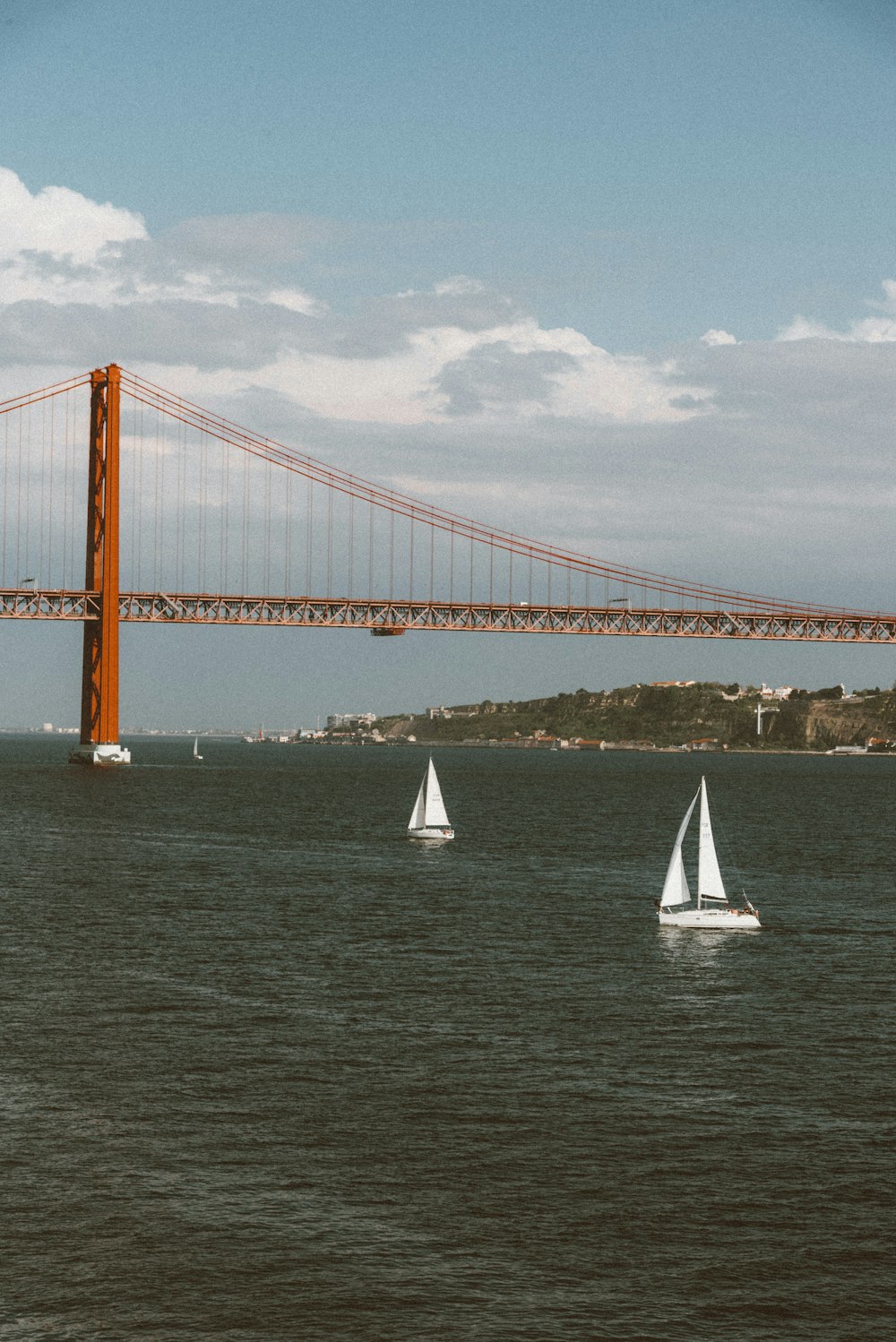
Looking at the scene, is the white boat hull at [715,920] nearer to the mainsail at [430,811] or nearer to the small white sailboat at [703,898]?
the small white sailboat at [703,898]

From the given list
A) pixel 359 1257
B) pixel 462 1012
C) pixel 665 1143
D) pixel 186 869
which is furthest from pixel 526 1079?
pixel 186 869

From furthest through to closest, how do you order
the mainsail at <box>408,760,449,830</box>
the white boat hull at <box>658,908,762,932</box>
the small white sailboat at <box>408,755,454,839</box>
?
the mainsail at <box>408,760,449,830</box> → the small white sailboat at <box>408,755,454,839</box> → the white boat hull at <box>658,908,762,932</box>

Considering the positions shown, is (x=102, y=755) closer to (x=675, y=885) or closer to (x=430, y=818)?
(x=430, y=818)

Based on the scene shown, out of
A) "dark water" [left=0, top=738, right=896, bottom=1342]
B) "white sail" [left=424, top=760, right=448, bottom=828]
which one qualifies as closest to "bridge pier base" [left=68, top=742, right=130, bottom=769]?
"white sail" [left=424, top=760, right=448, bottom=828]

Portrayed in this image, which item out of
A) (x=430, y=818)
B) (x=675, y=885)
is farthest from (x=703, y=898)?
(x=430, y=818)

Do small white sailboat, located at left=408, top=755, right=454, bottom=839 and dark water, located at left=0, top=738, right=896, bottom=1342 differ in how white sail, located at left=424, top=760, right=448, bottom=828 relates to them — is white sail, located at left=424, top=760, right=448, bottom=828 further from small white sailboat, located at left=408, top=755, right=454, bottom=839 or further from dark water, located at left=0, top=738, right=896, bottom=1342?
dark water, located at left=0, top=738, right=896, bottom=1342

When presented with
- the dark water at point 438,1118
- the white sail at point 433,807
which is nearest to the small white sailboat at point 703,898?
the dark water at point 438,1118

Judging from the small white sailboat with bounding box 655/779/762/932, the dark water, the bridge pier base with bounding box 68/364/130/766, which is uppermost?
the bridge pier base with bounding box 68/364/130/766
